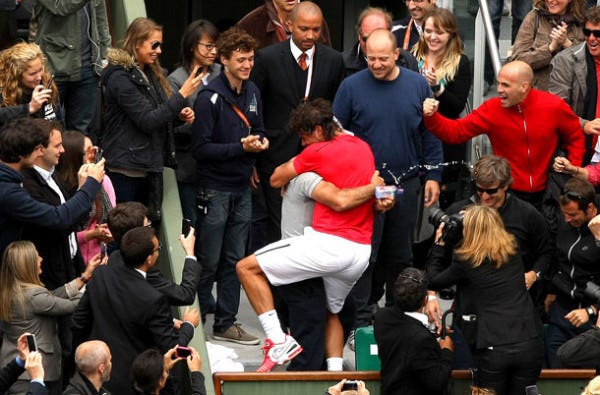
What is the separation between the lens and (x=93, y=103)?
36.2ft

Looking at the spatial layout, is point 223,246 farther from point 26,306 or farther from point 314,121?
point 26,306

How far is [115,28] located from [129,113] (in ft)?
7.78

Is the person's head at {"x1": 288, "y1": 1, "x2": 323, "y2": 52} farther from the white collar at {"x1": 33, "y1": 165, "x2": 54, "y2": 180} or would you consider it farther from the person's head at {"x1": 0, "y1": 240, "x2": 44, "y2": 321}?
the person's head at {"x1": 0, "y1": 240, "x2": 44, "y2": 321}

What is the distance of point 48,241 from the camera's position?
8938mm

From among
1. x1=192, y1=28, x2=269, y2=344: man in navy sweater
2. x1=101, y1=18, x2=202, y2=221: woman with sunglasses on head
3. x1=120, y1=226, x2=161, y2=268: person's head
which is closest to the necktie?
x1=192, y1=28, x2=269, y2=344: man in navy sweater

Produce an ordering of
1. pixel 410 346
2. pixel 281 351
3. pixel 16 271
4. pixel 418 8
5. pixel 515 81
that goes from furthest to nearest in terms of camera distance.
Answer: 1. pixel 418 8
2. pixel 515 81
3. pixel 281 351
4. pixel 410 346
5. pixel 16 271

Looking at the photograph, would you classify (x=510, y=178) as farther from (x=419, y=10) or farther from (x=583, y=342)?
(x=419, y=10)

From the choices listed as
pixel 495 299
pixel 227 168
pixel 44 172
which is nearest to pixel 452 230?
pixel 495 299

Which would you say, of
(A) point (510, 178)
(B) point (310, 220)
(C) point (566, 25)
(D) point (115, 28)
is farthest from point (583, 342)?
(D) point (115, 28)

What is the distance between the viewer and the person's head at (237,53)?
390 inches

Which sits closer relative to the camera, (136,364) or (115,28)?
(136,364)

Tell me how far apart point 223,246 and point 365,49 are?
181cm

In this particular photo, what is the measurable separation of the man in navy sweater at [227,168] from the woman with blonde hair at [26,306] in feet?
4.95

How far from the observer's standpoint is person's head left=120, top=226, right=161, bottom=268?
821 cm
